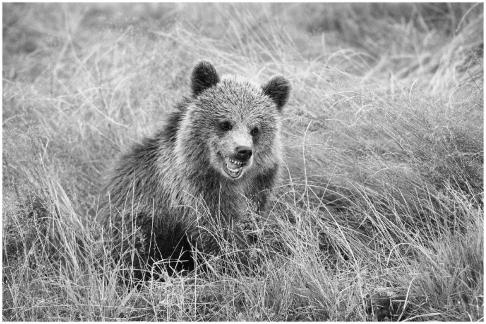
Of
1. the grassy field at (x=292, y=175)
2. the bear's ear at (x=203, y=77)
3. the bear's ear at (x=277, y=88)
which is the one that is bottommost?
the grassy field at (x=292, y=175)

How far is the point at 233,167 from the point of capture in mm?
4992

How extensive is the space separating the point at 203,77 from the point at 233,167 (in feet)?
2.88

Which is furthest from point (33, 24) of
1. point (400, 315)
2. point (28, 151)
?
point (400, 315)

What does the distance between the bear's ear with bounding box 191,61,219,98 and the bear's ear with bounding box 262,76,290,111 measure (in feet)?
1.51

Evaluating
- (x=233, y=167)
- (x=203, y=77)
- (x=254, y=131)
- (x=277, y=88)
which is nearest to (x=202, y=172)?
(x=233, y=167)

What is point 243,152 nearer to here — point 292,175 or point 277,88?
point 277,88

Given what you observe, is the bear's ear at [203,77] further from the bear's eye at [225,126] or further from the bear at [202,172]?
the bear's eye at [225,126]

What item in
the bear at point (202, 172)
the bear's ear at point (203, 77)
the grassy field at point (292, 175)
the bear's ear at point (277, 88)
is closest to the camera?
the grassy field at point (292, 175)

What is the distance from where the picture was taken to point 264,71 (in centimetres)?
714

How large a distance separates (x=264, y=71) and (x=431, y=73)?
97.5 inches

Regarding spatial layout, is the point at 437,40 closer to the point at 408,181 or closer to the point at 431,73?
the point at 431,73

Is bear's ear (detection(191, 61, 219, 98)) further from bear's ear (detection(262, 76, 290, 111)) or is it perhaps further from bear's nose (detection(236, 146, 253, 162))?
bear's nose (detection(236, 146, 253, 162))

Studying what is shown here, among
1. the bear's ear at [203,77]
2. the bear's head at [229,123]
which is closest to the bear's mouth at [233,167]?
the bear's head at [229,123]

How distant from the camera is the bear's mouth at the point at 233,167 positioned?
4984 mm
